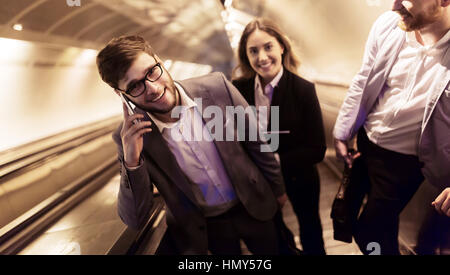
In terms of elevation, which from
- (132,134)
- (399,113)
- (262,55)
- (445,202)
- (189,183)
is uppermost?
(262,55)

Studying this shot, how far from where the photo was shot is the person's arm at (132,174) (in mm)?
1074

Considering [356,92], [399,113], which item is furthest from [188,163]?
[399,113]

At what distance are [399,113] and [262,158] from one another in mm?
794

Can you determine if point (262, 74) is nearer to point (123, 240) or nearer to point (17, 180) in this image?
point (123, 240)

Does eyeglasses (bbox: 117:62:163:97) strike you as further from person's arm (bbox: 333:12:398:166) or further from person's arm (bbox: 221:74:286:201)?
person's arm (bbox: 333:12:398:166)

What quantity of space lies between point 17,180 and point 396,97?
3125 millimetres

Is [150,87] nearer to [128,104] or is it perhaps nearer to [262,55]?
[128,104]

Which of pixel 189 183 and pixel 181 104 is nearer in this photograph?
pixel 181 104

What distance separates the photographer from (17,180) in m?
2.18

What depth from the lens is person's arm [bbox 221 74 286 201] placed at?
1.31 metres

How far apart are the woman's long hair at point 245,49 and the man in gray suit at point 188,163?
0.23 metres

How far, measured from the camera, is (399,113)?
4.14 feet

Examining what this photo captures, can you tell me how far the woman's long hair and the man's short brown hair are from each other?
603mm
